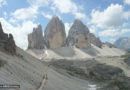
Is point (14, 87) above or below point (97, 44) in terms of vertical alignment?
below

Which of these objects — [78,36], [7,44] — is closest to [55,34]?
[78,36]

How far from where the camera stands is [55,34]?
17538cm

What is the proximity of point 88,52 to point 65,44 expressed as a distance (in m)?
26.4

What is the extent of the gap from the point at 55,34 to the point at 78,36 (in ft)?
77.5

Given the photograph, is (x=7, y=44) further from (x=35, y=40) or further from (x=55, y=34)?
(x=55, y=34)

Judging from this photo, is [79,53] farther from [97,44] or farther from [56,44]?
[97,44]

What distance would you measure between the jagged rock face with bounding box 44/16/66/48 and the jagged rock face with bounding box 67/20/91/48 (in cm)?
1014

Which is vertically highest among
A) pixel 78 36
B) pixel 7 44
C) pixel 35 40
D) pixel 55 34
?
pixel 55 34

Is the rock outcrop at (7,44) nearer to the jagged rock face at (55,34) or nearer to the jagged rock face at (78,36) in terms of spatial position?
the jagged rock face at (55,34)

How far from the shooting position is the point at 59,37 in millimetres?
174000

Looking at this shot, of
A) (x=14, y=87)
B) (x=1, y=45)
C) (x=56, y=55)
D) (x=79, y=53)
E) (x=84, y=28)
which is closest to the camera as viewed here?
(x=14, y=87)

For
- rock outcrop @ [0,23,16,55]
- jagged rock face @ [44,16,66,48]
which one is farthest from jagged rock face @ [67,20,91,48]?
rock outcrop @ [0,23,16,55]

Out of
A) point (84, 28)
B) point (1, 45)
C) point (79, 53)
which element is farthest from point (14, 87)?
point (84, 28)

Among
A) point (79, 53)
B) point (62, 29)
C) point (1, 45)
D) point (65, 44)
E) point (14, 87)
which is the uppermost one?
point (62, 29)
